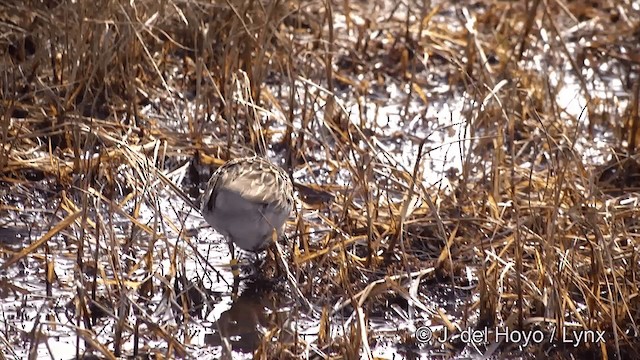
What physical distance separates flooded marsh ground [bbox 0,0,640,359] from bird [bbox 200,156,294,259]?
17 centimetres

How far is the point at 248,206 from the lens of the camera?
15.5 ft

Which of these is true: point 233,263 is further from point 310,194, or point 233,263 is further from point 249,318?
point 310,194

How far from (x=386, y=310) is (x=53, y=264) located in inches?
51.4

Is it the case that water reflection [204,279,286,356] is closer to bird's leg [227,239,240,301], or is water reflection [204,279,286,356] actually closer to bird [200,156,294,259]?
bird's leg [227,239,240,301]

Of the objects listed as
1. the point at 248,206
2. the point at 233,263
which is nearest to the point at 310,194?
the point at 233,263

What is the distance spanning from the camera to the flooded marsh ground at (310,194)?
14.8 ft

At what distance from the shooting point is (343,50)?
7.46 metres

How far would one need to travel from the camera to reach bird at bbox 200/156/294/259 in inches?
186

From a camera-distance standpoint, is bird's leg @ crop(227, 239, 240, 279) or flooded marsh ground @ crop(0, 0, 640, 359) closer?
flooded marsh ground @ crop(0, 0, 640, 359)

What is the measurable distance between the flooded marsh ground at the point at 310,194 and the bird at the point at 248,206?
170 millimetres

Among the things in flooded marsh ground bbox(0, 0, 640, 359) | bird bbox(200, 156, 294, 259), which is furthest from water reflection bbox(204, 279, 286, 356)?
bird bbox(200, 156, 294, 259)

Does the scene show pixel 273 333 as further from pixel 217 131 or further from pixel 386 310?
pixel 217 131

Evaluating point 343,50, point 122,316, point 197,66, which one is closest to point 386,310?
point 122,316

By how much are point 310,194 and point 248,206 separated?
3.76 feet
